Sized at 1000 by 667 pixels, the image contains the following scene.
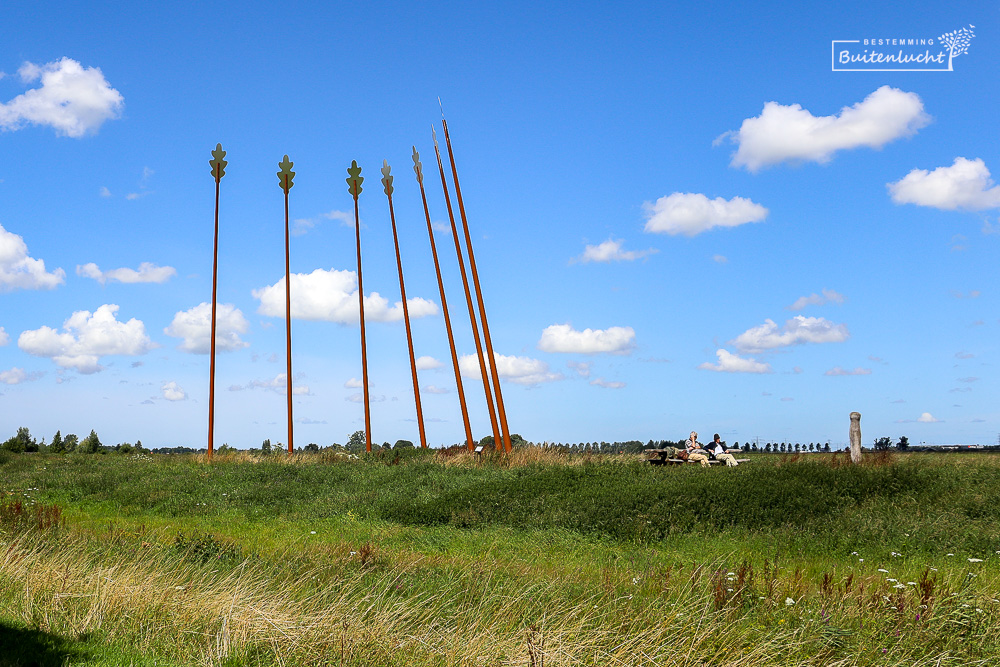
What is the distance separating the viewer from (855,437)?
62.3ft

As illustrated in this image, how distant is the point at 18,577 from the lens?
26.4 ft

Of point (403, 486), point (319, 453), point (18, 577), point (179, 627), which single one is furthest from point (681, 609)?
point (319, 453)

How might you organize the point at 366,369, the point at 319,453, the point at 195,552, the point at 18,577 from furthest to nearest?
the point at 366,369 < the point at 319,453 < the point at 195,552 < the point at 18,577

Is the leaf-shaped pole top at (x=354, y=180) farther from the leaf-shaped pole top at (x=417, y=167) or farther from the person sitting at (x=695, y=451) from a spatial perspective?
the person sitting at (x=695, y=451)

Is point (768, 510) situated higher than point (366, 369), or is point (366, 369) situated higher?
point (366, 369)

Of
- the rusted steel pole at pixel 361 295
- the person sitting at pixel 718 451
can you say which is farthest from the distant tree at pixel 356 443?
the person sitting at pixel 718 451

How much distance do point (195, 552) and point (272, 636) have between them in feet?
12.6

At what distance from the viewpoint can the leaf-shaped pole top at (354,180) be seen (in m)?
30.9

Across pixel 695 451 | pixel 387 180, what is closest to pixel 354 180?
pixel 387 180

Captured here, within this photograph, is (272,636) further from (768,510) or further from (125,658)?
(768,510)

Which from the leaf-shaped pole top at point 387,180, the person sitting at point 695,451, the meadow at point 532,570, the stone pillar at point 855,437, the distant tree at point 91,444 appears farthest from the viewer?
the distant tree at point 91,444

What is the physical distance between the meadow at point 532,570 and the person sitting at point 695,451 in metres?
4.16

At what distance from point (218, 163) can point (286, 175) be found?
9.13 feet

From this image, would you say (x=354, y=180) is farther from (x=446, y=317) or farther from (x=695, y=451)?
(x=695, y=451)
